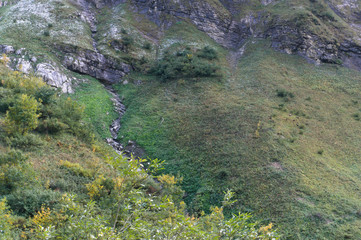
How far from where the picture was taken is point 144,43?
133 ft

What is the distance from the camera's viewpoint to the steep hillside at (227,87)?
16891mm

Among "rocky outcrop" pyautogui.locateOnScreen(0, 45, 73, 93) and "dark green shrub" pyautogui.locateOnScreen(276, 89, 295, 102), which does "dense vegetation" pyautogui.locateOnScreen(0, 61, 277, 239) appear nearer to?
"rocky outcrop" pyautogui.locateOnScreen(0, 45, 73, 93)

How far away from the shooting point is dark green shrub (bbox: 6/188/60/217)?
9.96 m

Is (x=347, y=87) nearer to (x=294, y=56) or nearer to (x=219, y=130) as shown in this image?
(x=294, y=56)

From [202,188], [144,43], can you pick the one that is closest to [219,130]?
[202,188]

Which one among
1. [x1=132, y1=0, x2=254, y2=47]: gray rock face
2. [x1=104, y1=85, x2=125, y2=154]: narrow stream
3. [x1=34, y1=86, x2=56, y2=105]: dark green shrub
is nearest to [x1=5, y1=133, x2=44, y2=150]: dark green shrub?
[x1=34, y1=86, x2=56, y2=105]: dark green shrub

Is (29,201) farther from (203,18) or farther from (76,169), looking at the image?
(203,18)

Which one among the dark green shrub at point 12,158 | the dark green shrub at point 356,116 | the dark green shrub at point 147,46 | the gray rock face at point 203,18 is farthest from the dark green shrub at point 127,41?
the dark green shrub at point 356,116

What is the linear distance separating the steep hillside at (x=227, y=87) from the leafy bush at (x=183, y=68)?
182mm

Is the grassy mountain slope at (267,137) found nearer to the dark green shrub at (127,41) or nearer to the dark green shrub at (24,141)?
the dark green shrub at (127,41)

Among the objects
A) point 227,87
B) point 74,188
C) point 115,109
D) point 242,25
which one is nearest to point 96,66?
point 115,109

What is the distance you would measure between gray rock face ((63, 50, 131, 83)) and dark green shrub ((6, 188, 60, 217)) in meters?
23.9

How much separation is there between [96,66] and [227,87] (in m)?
19.3

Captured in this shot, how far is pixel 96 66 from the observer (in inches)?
1316
